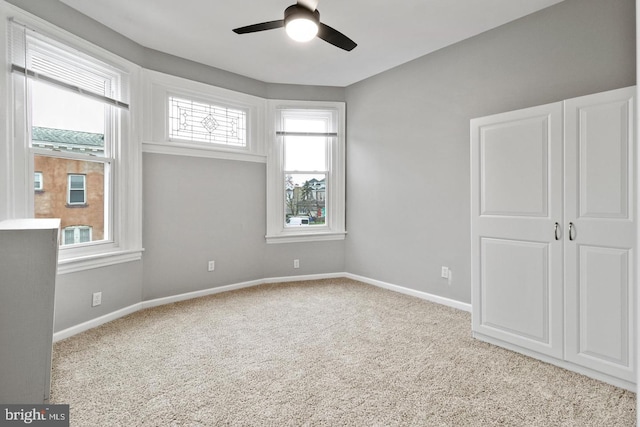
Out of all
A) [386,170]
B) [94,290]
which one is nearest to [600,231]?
[386,170]

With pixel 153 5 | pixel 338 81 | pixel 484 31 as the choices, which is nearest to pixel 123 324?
pixel 153 5

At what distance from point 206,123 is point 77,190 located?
62.1 inches

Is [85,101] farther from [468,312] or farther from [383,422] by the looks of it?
[468,312]

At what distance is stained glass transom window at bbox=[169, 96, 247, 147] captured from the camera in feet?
12.5

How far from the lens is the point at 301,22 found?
7.22ft

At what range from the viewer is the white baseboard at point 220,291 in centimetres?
289

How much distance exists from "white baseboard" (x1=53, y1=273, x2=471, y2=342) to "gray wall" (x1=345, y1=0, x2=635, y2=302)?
0.26 feet

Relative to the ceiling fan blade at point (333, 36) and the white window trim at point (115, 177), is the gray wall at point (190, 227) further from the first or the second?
the ceiling fan blade at point (333, 36)

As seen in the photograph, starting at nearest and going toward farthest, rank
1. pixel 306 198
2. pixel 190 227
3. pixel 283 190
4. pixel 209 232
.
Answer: pixel 190 227 < pixel 209 232 < pixel 283 190 < pixel 306 198

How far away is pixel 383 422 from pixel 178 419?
1039 mm

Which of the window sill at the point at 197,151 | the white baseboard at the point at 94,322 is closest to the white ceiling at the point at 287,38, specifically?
the window sill at the point at 197,151

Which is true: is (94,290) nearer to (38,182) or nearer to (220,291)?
(38,182)

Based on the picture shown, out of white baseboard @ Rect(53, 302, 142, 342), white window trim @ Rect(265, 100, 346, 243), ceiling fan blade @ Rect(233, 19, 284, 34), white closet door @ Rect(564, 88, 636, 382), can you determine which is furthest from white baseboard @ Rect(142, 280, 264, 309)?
white closet door @ Rect(564, 88, 636, 382)

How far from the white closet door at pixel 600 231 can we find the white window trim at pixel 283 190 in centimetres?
285
